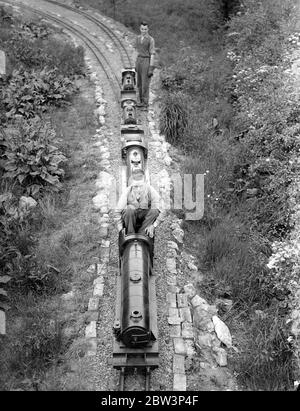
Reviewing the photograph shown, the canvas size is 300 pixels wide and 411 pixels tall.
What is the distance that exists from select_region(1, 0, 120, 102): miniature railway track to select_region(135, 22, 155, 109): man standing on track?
1.24 meters

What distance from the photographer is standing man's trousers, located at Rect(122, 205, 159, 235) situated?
7.40 metres

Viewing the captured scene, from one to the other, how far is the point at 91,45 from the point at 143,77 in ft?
18.9

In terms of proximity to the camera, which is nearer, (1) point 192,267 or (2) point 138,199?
(2) point 138,199

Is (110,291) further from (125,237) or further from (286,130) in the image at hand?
(286,130)

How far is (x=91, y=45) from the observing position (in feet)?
58.1

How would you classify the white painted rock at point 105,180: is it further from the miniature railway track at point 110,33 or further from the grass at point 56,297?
the miniature railway track at point 110,33

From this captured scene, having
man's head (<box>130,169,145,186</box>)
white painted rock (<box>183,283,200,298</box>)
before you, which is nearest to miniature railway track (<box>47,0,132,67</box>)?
man's head (<box>130,169,145,186</box>)

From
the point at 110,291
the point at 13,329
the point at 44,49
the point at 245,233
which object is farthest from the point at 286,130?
the point at 44,49

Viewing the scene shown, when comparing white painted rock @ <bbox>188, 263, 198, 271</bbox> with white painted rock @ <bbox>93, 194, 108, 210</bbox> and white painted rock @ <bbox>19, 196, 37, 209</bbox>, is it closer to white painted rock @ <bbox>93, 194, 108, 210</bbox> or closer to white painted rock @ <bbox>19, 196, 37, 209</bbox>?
white painted rock @ <bbox>93, 194, 108, 210</bbox>

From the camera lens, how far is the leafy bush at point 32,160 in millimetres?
10250

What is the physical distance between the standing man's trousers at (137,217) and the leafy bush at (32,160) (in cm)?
338

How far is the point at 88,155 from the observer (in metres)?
11.7

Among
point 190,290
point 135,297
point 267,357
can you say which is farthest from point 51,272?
point 267,357

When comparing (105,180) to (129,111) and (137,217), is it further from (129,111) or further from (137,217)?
(137,217)
